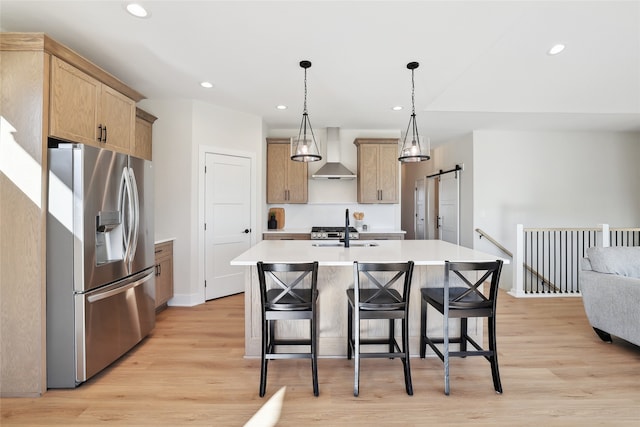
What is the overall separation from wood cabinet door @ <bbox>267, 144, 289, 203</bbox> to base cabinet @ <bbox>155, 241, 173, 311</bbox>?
1820 millimetres

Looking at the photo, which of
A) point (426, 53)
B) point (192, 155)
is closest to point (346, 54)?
point (426, 53)

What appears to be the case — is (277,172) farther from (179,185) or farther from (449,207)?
(449,207)

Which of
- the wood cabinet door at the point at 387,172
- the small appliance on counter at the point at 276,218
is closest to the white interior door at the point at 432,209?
the wood cabinet door at the point at 387,172

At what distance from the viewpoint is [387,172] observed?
5215mm

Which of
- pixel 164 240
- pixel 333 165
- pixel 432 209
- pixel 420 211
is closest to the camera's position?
pixel 164 240

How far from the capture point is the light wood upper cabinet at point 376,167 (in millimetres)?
5199

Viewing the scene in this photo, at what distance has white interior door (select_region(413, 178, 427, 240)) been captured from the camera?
7.84m

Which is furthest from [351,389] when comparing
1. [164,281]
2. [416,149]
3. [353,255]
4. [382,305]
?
[164,281]

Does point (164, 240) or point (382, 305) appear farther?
point (164, 240)

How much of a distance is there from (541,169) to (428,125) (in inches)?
89.5

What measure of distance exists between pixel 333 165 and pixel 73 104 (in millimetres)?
3472

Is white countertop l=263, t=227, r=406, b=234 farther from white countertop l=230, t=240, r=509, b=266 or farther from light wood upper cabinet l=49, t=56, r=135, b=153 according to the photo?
light wood upper cabinet l=49, t=56, r=135, b=153

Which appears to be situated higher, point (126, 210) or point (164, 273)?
point (126, 210)

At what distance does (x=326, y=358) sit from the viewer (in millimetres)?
2619
